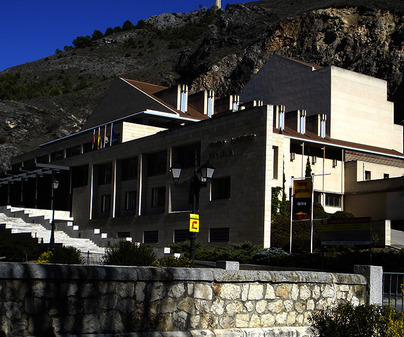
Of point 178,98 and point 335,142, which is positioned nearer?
point 335,142

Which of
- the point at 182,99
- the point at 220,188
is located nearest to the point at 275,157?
the point at 220,188

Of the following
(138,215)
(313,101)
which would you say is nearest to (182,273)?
(138,215)

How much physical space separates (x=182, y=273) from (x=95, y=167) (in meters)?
46.7

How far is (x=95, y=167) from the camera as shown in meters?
56.2

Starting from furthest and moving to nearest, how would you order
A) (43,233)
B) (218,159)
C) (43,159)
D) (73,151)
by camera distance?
(43,159) < (73,151) < (43,233) < (218,159)

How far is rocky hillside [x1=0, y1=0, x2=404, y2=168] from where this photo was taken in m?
91.8

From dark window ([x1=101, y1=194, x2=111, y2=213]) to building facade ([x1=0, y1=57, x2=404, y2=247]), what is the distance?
0.35 feet

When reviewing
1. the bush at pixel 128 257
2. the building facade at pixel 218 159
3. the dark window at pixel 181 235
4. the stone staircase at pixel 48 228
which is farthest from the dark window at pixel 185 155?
the bush at pixel 128 257

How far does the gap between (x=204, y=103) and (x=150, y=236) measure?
19.1 metres

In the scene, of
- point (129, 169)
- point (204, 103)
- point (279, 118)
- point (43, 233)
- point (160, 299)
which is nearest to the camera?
point (160, 299)

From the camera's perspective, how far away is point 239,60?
109 meters

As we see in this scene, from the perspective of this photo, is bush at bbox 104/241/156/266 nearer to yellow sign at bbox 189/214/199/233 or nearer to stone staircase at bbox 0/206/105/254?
yellow sign at bbox 189/214/199/233

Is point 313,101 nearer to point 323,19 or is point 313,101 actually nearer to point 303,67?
point 303,67

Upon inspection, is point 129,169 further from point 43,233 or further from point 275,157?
point 275,157
